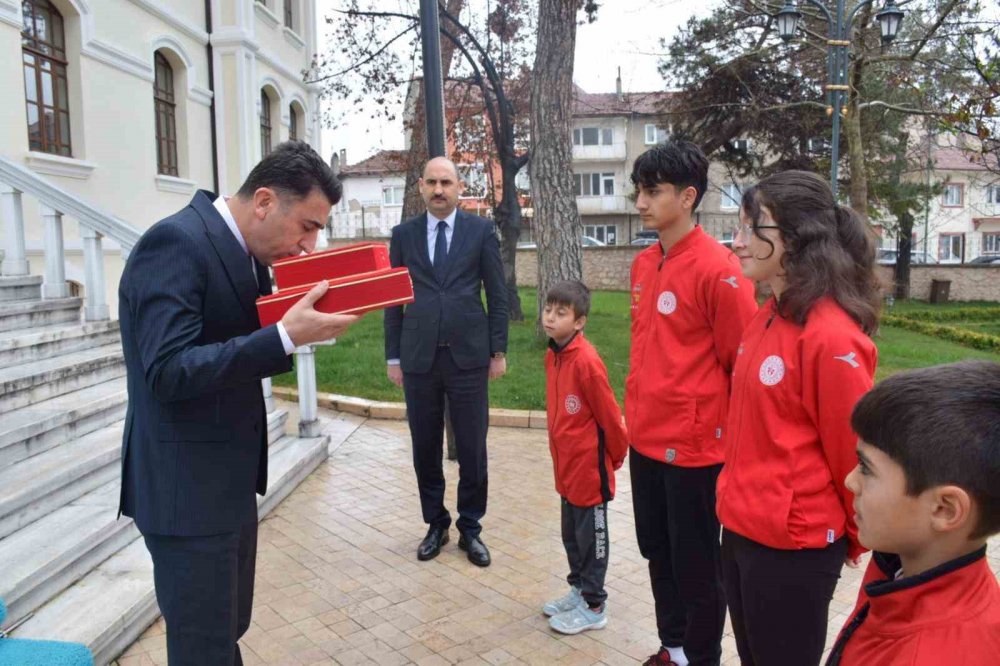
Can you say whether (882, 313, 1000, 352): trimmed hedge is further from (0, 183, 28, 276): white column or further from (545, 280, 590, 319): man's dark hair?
(0, 183, 28, 276): white column

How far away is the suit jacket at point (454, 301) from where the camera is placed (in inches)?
Answer: 178

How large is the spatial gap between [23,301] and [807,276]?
7.47 meters

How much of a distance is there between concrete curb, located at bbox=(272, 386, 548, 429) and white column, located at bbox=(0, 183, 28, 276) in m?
2.99

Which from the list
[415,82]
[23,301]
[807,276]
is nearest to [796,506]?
[807,276]

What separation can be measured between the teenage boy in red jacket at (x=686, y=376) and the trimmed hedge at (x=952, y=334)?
657 inches

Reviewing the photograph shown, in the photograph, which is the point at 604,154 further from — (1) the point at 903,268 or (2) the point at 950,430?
(2) the point at 950,430

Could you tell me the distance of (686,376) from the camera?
2.85 m

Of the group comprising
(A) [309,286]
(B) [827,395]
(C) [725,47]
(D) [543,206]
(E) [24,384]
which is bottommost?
(E) [24,384]

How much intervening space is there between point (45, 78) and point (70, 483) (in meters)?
8.39

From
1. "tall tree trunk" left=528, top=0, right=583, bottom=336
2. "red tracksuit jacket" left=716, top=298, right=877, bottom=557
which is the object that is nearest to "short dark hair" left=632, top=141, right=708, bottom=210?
"red tracksuit jacket" left=716, top=298, right=877, bottom=557

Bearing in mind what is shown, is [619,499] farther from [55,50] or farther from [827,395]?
[55,50]

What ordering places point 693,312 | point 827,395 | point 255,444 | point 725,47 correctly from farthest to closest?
1. point 725,47
2. point 693,312
3. point 255,444
4. point 827,395

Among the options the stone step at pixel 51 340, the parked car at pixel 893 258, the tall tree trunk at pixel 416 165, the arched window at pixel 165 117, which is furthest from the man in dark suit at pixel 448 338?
the arched window at pixel 165 117

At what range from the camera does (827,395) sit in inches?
80.5
